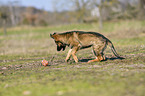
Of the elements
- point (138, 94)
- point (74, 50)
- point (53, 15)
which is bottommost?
point (138, 94)

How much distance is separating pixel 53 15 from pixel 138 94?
5211 centimetres

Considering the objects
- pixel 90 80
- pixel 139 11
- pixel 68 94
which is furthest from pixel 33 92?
pixel 139 11

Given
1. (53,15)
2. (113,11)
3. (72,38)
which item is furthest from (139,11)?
(72,38)

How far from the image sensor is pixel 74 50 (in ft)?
24.3

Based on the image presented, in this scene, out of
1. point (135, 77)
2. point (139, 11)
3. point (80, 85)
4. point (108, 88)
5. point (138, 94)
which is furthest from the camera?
point (139, 11)

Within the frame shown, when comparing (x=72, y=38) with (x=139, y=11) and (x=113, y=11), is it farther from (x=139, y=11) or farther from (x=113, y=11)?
(x=113, y=11)

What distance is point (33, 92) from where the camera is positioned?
3.92 m

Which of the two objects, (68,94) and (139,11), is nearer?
(68,94)

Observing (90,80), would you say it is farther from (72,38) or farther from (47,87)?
(72,38)

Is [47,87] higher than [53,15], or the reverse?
[53,15]

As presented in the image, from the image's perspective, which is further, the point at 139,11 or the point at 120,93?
the point at 139,11

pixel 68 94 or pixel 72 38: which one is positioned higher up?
pixel 72 38

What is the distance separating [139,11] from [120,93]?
3520cm

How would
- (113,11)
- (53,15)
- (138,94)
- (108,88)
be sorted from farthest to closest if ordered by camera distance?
(53,15), (113,11), (108,88), (138,94)
